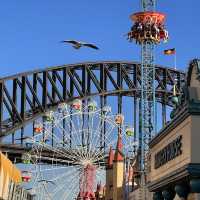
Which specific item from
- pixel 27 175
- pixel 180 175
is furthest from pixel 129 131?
pixel 180 175

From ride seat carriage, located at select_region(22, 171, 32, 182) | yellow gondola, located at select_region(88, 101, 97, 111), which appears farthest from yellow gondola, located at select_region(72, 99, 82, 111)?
ride seat carriage, located at select_region(22, 171, 32, 182)

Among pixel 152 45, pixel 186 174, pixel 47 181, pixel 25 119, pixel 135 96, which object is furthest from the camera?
pixel 135 96

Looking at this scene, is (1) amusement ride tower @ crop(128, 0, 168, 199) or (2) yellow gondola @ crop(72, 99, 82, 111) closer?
(1) amusement ride tower @ crop(128, 0, 168, 199)

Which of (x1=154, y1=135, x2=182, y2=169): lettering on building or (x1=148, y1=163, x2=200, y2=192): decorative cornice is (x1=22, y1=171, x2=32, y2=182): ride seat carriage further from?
(x1=148, y1=163, x2=200, y2=192): decorative cornice

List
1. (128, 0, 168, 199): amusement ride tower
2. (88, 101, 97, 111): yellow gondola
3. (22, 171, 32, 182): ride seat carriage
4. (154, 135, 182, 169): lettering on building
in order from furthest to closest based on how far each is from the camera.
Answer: (88, 101, 97, 111): yellow gondola
(22, 171, 32, 182): ride seat carriage
(128, 0, 168, 199): amusement ride tower
(154, 135, 182, 169): lettering on building

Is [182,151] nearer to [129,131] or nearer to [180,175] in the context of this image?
[180,175]

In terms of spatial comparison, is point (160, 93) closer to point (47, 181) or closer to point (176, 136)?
point (47, 181)

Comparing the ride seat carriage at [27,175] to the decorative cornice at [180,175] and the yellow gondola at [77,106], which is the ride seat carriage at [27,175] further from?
the decorative cornice at [180,175]

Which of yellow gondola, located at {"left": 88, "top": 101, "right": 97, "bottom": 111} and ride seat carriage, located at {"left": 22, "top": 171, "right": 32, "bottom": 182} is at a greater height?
yellow gondola, located at {"left": 88, "top": 101, "right": 97, "bottom": 111}

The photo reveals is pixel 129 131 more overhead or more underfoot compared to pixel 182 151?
more overhead

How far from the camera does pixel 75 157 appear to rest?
87.2 metres

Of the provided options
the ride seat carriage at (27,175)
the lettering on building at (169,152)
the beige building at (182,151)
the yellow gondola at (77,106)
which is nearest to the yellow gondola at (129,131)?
the yellow gondola at (77,106)

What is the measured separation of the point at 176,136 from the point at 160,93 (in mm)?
91872

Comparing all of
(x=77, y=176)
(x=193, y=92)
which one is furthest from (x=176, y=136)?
(x=77, y=176)
